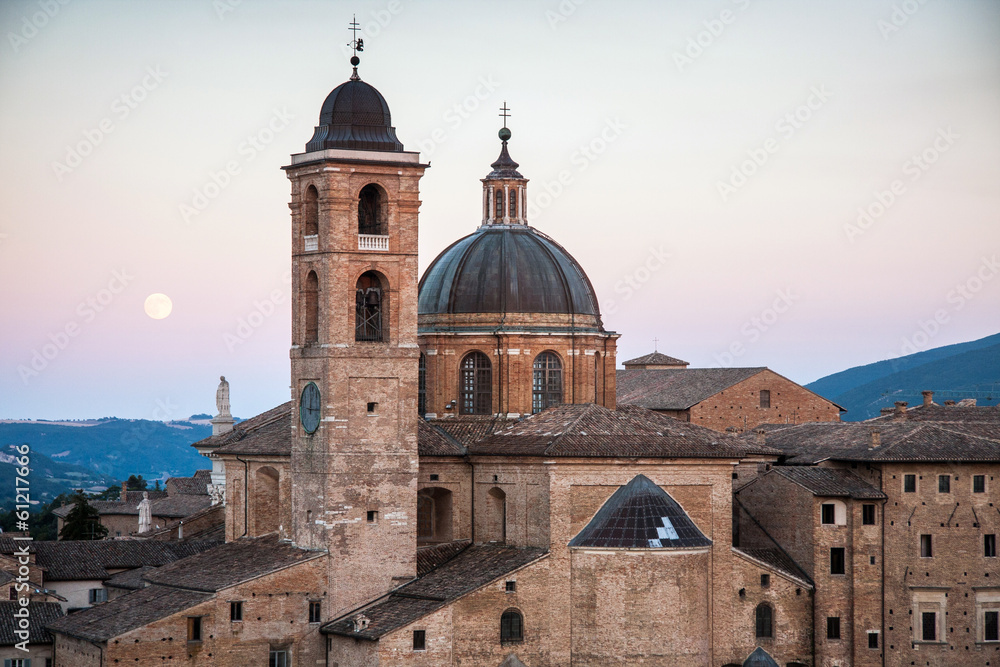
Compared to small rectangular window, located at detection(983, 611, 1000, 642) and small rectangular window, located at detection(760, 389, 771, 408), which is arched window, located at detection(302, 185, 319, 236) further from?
small rectangular window, located at detection(760, 389, 771, 408)

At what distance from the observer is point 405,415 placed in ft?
159

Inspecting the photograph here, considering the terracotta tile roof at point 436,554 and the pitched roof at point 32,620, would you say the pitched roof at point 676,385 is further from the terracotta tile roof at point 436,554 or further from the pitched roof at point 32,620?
the pitched roof at point 32,620

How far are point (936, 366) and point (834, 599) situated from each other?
12426 centimetres

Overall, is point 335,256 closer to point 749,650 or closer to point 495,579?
point 495,579

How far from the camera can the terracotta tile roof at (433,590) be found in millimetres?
45188

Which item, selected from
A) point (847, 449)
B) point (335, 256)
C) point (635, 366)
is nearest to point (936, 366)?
point (635, 366)

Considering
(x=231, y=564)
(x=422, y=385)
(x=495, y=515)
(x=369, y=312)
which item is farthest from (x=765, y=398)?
(x=231, y=564)

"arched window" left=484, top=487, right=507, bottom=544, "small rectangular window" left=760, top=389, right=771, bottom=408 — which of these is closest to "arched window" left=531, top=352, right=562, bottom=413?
"arched window" left=484, top=487, right=507, bottom=544

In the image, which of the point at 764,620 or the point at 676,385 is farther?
the point at 676,385

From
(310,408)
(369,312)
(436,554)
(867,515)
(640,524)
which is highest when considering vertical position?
(369,312)

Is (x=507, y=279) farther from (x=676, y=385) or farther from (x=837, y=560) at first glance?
(x=676, y=385)

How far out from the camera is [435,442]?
5106 cm

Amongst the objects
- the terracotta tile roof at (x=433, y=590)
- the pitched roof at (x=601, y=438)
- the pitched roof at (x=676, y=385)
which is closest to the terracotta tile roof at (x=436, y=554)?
the terracotta tile roof at (x=433, y=590)

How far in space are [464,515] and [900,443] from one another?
45.8 feet
